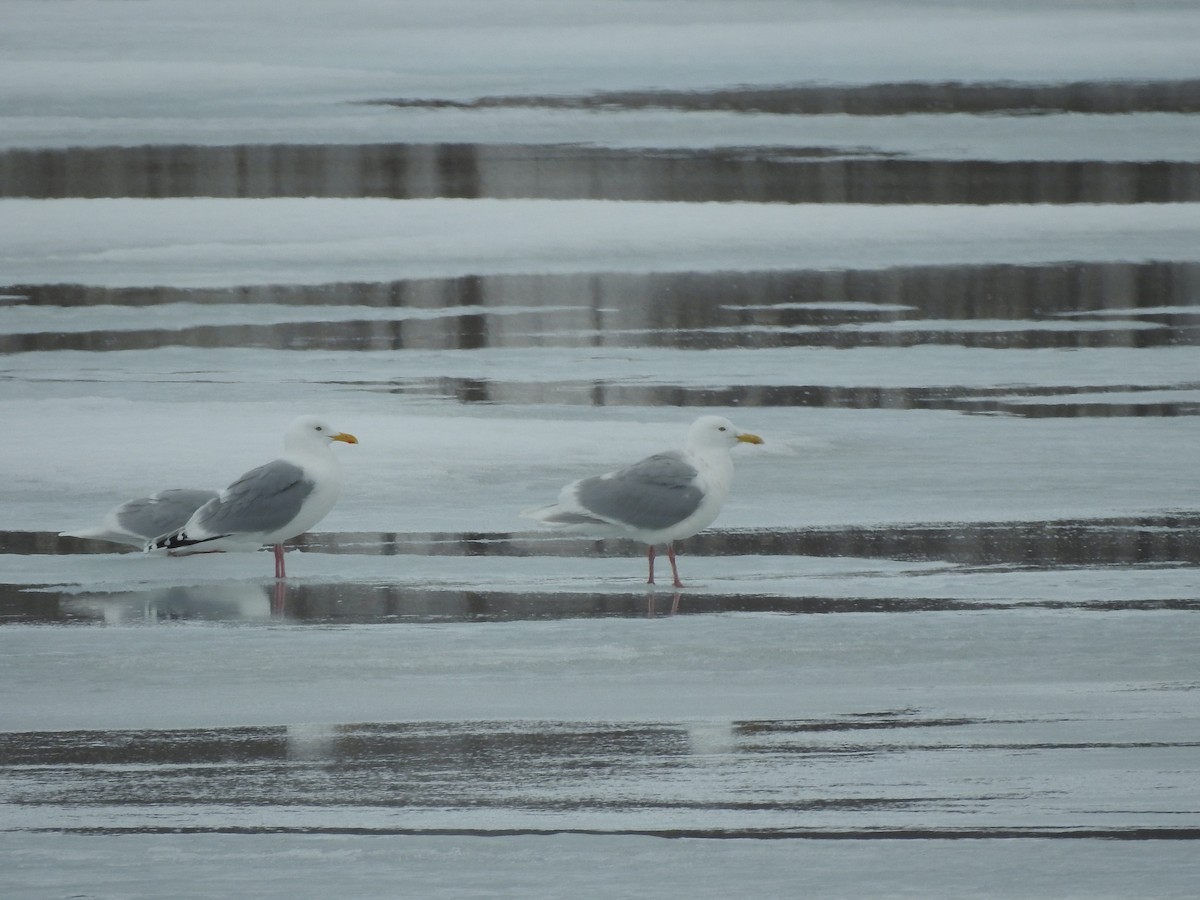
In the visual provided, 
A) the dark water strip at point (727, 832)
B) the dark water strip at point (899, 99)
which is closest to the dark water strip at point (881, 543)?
the dark water strip at point (727, 832)

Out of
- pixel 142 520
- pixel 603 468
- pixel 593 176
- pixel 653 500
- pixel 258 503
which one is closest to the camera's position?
pixel 653 500

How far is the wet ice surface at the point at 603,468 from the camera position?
4.84 meters

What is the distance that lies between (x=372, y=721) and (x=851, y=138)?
50.6 feet

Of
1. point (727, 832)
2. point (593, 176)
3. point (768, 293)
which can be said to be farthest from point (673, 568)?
point (593, 176)

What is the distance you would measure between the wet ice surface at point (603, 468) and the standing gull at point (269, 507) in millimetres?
171

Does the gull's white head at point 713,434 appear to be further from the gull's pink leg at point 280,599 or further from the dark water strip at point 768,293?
the dark water strip at point 768,293

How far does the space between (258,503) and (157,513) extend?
1.75 ft

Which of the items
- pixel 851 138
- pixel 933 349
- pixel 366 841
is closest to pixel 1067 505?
pixel 933 349

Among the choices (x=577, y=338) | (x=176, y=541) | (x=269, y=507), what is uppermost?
(x=577, y=338)

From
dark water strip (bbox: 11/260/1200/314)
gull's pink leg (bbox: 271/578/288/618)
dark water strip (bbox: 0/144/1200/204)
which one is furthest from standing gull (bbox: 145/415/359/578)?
dark water strip (bbox: 0/144/1200/204)

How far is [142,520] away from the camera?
315 inches

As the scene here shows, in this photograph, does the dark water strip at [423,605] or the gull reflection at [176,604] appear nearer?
the dark water strip at [423,605]

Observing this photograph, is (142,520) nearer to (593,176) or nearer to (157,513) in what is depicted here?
(157,513)

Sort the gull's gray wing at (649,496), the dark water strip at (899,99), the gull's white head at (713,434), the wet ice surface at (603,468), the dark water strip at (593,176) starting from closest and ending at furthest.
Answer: the wet ice surface at (603,468) < the gull's gray wing at (649,496) < the gull's white head at (713,434) < the dark water strip at (593,176) < the dark water strip at (899,99)
